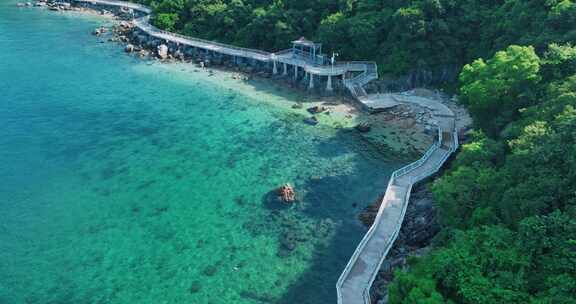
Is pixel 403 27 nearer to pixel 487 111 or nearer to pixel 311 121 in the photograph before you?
pixel 311 121

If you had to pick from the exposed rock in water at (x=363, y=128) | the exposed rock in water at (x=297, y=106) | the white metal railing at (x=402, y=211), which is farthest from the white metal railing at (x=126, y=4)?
the white metal railing at (x=402, y=211)

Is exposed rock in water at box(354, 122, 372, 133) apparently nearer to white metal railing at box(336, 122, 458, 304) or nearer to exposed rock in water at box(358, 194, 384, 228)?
white metal railing at box(336, 122, 458, 304)

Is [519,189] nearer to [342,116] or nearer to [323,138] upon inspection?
[323,138]

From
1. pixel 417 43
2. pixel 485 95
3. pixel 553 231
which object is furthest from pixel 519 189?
Answer: pixel 417 43

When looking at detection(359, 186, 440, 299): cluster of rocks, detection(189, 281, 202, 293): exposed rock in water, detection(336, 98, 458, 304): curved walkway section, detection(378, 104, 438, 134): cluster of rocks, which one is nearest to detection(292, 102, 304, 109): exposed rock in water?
detection(378, 104, 438, 134): cluster of rocks

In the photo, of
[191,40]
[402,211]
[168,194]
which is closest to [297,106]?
[168,194]

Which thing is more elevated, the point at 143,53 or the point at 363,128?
the point at 143,53

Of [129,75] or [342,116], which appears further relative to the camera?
[129,75]
